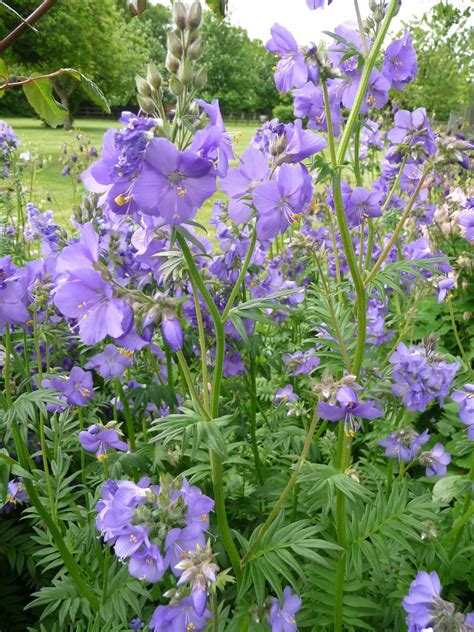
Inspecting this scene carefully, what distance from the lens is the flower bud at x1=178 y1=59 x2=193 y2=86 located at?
1186 mm

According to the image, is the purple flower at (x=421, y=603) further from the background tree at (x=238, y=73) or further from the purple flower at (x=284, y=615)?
the background tree at (x=238, y=73)

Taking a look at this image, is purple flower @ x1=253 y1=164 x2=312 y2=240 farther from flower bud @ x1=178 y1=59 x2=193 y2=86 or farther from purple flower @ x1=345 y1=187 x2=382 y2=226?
purple flower @ x1=345 y1=187 x2=382 y2=226

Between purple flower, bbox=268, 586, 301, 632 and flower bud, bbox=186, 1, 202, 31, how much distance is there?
1.62m

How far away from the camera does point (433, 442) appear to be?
A: 331 cm

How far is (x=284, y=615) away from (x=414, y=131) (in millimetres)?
1690

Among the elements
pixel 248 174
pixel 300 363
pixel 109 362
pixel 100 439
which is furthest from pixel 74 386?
pixel 248 174

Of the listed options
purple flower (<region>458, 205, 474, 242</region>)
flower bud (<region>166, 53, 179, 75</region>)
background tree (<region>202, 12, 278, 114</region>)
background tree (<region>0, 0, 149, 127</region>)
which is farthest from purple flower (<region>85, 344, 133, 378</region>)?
background tree (<region>202, 12, 278, 114</region>)

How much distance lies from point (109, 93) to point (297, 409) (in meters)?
40.3

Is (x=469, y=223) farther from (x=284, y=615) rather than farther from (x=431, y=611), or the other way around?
(x=284, y=615)

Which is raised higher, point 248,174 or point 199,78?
point 199,78

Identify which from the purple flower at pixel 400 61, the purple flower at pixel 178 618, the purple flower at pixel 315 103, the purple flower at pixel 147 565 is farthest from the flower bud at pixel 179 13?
the purple flower at pixel 178 618

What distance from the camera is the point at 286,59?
1.75m

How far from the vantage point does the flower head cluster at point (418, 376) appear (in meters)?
2.05

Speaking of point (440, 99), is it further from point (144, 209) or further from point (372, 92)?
point (144, 209)
